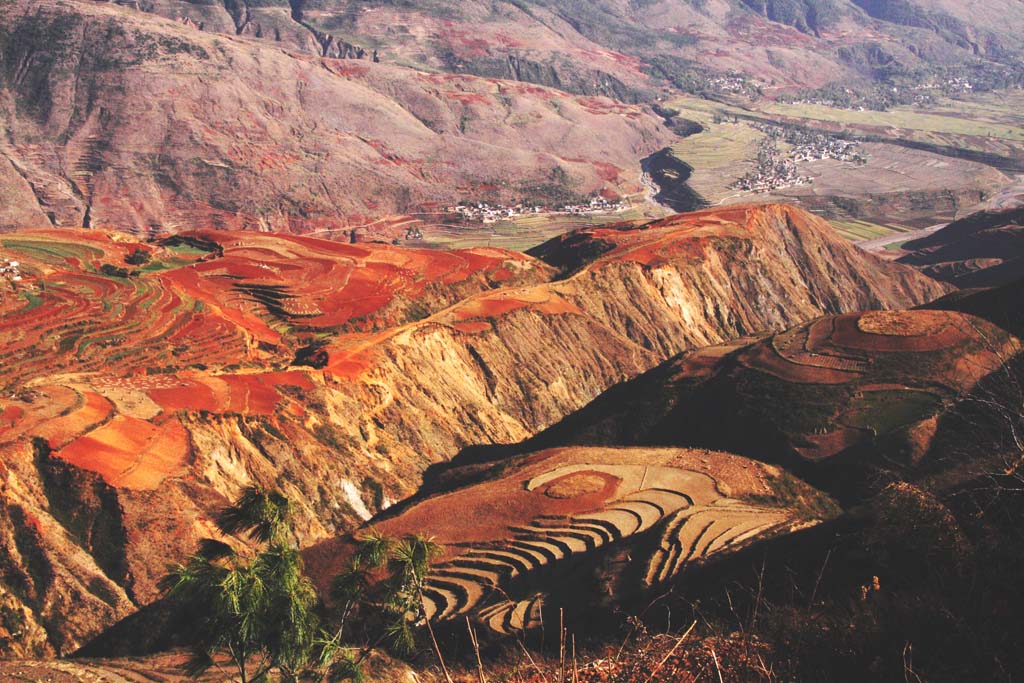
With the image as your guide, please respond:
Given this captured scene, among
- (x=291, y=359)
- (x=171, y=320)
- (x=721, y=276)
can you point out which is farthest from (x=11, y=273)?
(x=721, y=276)

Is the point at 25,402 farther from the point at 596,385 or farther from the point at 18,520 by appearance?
the point at 596,385

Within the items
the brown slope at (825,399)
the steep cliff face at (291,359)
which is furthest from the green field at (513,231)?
the brown slope at (825,399)

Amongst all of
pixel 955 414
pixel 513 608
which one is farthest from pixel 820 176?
pixel 513 608

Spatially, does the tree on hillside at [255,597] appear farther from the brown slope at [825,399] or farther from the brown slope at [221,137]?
the brown slope at [221,137]

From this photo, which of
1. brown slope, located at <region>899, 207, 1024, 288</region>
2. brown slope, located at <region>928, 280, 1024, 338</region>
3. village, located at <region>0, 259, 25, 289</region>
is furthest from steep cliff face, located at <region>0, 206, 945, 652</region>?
brown slope, located at <region>899, 207, 1024, 288</region>

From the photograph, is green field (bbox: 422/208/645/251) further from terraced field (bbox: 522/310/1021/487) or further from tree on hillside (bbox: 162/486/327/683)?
tree on hillside (bbox: 162/486/327/683)
